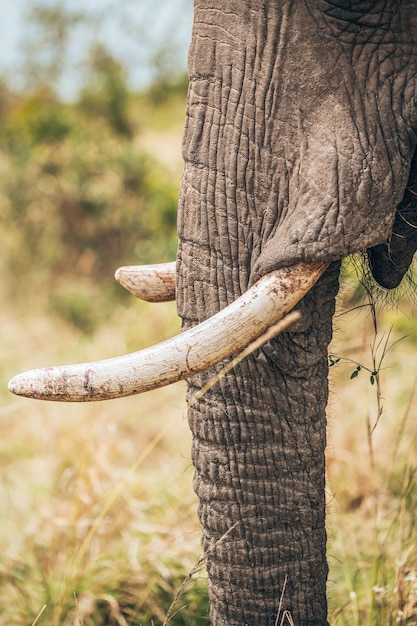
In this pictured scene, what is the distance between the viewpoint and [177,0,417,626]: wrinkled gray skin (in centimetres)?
178

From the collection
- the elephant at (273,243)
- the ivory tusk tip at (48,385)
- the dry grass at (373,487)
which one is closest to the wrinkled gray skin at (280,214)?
the elephant at (273,243)

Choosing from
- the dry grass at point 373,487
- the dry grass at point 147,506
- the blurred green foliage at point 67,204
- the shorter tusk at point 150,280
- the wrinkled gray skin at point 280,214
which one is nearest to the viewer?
the wrinkled gray skin at point 280,214

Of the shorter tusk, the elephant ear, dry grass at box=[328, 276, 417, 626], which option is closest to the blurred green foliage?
dry grass at box=[328, 276, 417, 626]

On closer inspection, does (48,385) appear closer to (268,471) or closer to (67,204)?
(268,471)

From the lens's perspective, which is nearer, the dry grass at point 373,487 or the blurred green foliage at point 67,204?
the dry grass at point 373,487

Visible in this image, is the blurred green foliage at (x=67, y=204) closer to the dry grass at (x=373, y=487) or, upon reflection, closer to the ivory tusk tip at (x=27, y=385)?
the dry grass at (x=373, y=487)

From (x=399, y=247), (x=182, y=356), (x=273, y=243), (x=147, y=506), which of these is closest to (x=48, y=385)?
(x=182, y=356)

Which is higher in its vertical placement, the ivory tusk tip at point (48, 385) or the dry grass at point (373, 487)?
the ivory tusk tip at point (48, 385)

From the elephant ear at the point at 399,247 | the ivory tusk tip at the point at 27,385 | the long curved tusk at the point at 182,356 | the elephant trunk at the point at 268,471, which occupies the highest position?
the elephant ear at the point at 399,247

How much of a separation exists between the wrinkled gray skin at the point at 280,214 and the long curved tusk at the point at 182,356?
2.5 inches

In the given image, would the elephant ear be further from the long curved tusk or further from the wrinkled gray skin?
the long curved tusk

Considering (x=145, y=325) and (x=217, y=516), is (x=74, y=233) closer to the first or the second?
(x=145, y=325)

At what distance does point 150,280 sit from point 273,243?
0.48m

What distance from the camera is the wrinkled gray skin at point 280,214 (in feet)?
5.85
